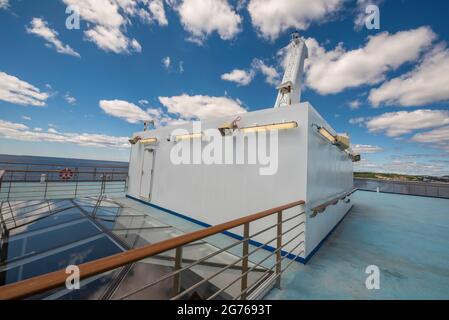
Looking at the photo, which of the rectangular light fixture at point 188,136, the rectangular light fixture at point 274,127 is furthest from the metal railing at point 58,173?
the rectangular light fixture at point 274,127

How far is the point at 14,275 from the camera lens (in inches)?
90.1

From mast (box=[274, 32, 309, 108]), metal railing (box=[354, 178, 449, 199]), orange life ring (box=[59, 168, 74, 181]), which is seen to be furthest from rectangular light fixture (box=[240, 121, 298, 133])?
metal railing (box=[354, 178, 449, 199])

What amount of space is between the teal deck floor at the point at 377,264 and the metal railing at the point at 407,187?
344 inches

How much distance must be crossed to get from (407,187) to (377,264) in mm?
12857

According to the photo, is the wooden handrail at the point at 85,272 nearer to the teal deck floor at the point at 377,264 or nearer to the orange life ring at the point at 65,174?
the teal deck floor at the point at 377,264

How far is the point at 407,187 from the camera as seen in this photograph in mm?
11727

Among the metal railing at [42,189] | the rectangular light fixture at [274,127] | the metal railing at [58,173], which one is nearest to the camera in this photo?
the rectangular light fixture at [274,127]

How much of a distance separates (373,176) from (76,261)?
689 inches

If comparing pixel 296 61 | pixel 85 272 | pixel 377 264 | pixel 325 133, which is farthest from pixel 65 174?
pixel 296 61

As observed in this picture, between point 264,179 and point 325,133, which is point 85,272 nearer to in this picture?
point 264,179

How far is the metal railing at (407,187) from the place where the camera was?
10586 mm

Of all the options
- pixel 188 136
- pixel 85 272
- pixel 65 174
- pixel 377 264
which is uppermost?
pixel 188 136
